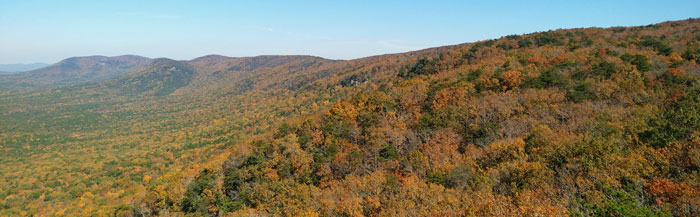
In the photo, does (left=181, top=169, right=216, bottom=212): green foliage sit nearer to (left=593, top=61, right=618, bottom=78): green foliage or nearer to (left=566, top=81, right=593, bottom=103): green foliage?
(left=566, top=81, right=593, bottom=103): green foliage

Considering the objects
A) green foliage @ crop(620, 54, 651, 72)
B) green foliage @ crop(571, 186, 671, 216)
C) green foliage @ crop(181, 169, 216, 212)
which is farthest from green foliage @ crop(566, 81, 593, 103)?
green foliage @ crop(181, 169, 216, 212)

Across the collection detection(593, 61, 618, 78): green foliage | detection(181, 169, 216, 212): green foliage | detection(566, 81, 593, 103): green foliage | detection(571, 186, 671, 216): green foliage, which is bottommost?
detection(181, 169, 216, 212): green foliage

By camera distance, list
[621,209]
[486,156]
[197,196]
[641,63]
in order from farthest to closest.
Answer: [641,63] < [197,196] < [486,156] < [621,209]

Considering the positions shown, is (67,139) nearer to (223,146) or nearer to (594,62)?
(223,146)

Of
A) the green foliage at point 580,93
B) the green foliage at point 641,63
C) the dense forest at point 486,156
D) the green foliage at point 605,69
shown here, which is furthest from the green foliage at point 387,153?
the green foliage at point 641,63

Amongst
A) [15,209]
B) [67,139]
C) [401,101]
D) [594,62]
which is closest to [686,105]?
[594,62]

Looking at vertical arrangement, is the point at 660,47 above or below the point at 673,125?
above

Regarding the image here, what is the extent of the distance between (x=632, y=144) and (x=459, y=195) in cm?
1702

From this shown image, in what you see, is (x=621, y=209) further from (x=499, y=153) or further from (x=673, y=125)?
(x=673, y=125)

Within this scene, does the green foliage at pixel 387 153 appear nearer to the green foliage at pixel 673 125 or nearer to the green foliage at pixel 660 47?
the green foliage at pixel 673 125

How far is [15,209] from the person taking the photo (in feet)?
271

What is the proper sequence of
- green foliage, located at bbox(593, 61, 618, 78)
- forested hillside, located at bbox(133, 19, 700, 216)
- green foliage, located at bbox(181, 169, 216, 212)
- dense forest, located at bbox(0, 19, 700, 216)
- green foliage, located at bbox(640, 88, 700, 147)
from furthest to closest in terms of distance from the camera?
1. green foliage, located at bbox(593, 61, 618, 78)
2. green foliage, located at bbox(181, 169, 216, 212)
3. green foliage, located at bbox(640, 88, 700, 147)
4. dense forest, located at bbox(0, 19, 700, 216)
5. forested hillside, located at bbox(133, 19, 700, 216)

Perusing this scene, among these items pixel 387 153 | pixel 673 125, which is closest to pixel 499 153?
pixel 673 125

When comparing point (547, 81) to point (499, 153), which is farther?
point (547, 81)
